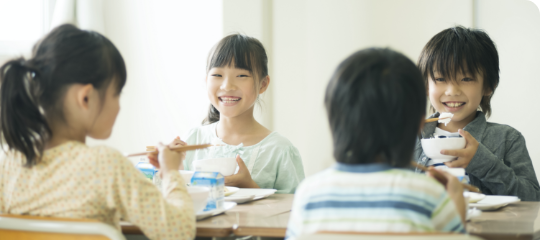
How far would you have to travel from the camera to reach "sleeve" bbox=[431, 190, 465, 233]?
77 centimetres

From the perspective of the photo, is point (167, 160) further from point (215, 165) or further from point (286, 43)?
point (286, 43)

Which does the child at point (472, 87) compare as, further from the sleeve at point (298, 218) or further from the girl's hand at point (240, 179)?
the sleeve at point (298, 218)

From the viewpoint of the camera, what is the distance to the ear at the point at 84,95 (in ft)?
3.21

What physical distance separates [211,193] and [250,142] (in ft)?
2.58

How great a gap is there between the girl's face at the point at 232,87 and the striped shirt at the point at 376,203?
1.14 m

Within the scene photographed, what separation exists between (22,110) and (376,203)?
75 centimetres

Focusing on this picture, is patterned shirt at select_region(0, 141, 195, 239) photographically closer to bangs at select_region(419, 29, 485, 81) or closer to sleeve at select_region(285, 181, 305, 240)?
sleeve at select_region(285, 181, 305, 240)

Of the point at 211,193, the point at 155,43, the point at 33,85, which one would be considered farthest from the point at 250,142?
the point at 155,43

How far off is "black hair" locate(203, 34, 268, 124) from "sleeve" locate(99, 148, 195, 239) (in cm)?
101

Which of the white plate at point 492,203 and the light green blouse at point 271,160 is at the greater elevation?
the white plate at point 492,203

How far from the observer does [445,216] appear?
774mm

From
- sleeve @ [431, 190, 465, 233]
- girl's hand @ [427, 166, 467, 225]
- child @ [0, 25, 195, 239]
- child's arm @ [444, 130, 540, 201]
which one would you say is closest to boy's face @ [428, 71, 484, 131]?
child's arm @ [444, 130, 540, 201]

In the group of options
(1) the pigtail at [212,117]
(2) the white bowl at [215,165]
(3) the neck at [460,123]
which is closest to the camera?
(2) the white bowl at [215,165]

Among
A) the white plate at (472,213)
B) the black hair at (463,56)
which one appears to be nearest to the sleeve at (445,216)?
the white plate at (472,213)
